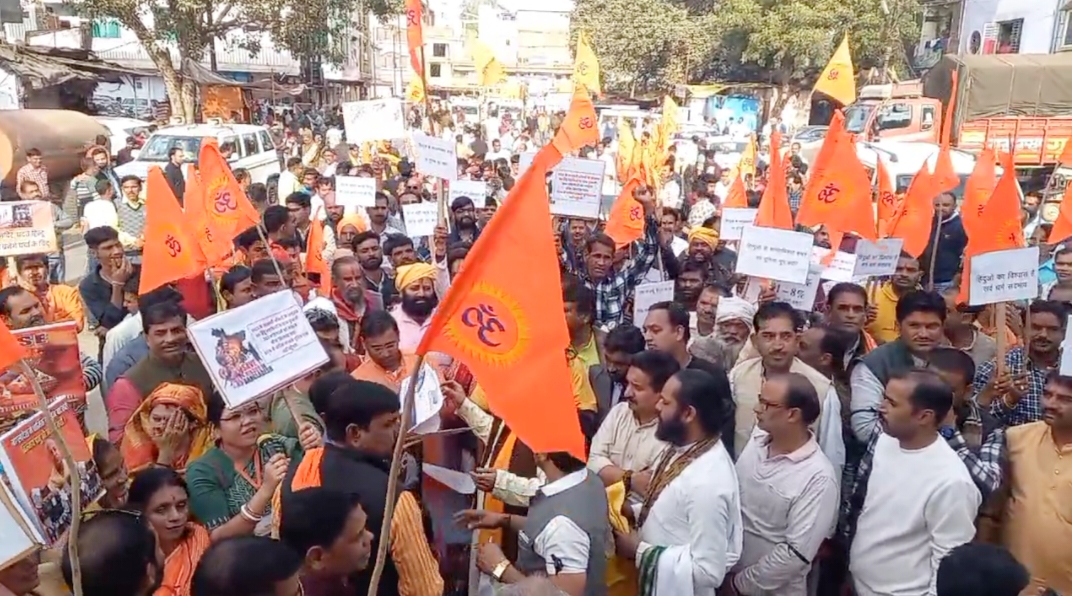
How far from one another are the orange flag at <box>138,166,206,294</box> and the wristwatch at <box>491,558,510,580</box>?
276cm

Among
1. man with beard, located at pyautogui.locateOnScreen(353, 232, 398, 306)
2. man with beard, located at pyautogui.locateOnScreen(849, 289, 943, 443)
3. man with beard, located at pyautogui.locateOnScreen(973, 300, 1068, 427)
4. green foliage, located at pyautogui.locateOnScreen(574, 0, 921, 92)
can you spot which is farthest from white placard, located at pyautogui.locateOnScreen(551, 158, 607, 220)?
green foliage, located at pyautogui.locateOnScreen(574, 0, 921, 92)

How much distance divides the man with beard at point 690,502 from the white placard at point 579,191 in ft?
12.6

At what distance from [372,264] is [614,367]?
2331 millimetres

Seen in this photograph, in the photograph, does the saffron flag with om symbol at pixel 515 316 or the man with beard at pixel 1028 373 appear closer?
the saffron flag with om symbol at pixel 515 316

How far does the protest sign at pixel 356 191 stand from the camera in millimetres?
7125

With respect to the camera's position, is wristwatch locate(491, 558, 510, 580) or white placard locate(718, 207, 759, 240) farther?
white placard locate(718, 207, 759, 240)

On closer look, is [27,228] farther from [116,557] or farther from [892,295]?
[892,295]

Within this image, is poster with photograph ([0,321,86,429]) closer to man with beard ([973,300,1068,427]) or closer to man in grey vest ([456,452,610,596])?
man in grey vest ([456,452,610,596])

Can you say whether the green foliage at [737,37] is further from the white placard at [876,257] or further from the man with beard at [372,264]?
the man with beard at [372,264]

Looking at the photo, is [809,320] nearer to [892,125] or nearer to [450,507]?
[450,507]

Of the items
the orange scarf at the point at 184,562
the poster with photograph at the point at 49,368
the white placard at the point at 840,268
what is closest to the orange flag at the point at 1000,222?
the white placard at the point at 840,268

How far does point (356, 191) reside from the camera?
7.16 metres

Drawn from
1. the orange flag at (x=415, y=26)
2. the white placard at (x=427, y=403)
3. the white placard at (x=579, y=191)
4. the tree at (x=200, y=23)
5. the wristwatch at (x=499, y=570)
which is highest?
the tree at (x=200, y=23)

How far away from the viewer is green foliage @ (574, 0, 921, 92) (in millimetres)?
28984
